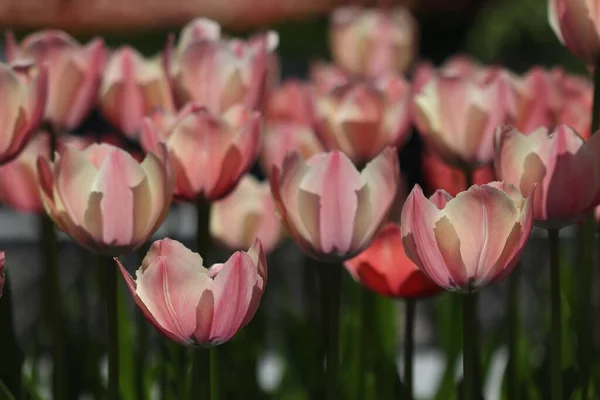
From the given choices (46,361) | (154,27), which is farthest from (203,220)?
(154,27)

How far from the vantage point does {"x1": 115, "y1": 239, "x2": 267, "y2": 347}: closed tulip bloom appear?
0.71 meters

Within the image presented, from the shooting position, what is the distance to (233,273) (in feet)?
2.33

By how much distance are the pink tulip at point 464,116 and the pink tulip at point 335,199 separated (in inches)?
9.2

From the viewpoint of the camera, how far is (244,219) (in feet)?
4.29

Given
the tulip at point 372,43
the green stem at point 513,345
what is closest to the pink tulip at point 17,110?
the green stem at point 513,345

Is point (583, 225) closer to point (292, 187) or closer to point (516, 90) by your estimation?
point (516, 90)

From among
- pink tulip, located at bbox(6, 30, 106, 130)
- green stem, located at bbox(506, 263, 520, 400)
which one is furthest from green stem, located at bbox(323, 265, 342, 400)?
pink tulip, located at bbox(6, 30, 106, 130)

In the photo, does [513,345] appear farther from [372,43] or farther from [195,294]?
[372,43]

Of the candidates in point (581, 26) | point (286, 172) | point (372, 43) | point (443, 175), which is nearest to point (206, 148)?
point (286, 172)

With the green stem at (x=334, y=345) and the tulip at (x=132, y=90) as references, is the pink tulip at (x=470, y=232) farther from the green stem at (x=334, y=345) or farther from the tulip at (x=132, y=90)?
the tulip at (x=132, y=90)

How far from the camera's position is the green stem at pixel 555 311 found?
818 mm

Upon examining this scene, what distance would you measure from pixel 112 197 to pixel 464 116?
40cm

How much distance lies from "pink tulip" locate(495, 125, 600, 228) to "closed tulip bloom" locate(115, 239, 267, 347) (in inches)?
8.7

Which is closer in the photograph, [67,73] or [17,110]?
[17,110]
